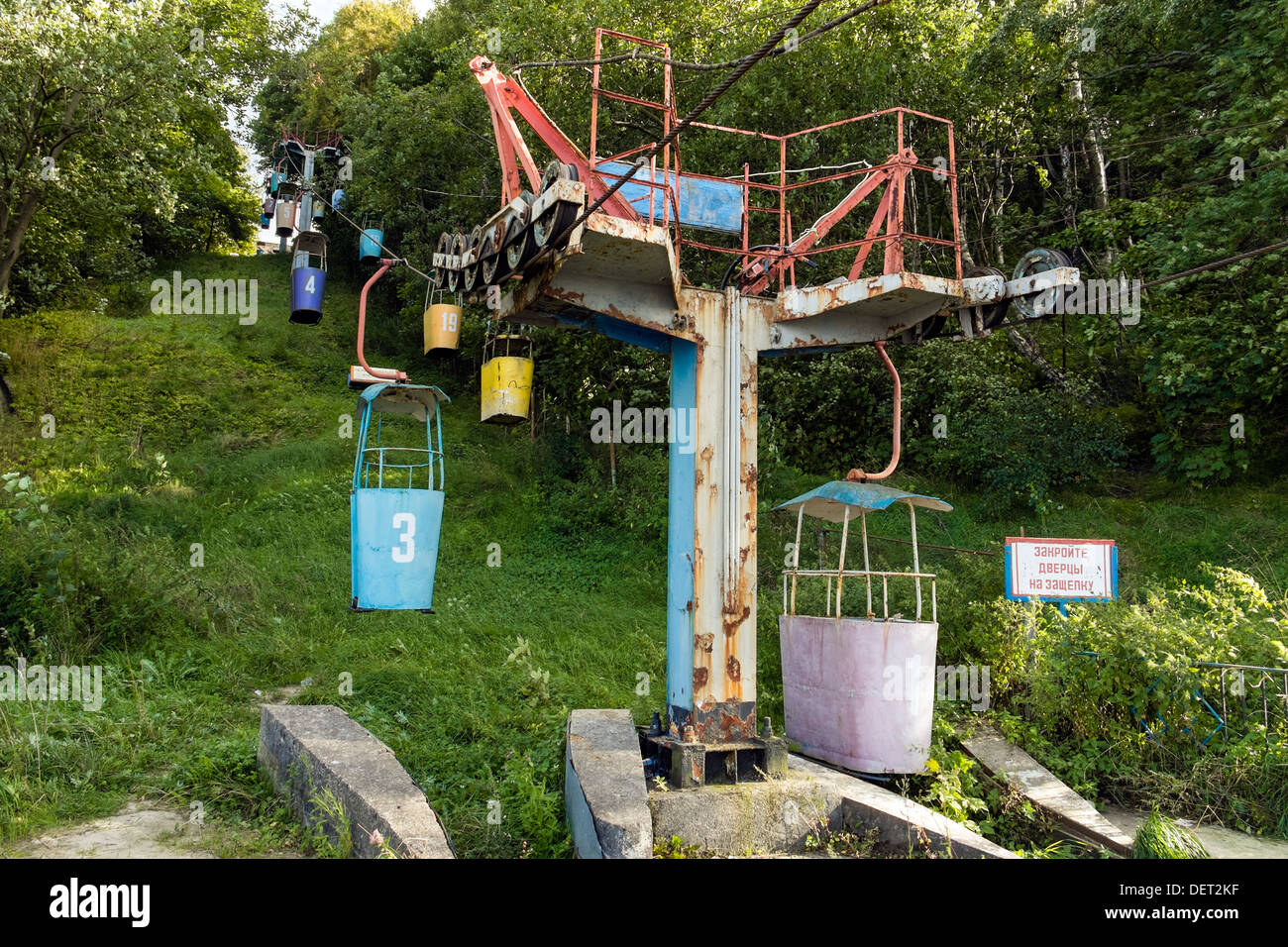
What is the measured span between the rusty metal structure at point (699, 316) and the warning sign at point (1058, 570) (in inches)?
107

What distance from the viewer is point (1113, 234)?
14.8 m

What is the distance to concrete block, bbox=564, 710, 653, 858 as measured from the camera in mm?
5254

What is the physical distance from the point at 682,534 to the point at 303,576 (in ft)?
24.7

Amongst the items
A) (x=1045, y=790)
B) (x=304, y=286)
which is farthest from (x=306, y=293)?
(x=1045, y=790)

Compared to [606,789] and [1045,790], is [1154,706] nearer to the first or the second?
[1045,790]

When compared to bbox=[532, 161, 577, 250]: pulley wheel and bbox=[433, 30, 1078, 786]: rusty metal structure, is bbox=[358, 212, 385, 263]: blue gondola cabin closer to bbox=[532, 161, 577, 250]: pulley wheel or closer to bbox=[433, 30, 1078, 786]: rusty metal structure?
bbox=[433, 30, 1078, 786]: rusty metal structure

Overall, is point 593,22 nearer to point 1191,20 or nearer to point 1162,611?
point 1191,20

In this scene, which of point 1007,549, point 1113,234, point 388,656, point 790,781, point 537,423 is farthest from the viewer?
point 537,423

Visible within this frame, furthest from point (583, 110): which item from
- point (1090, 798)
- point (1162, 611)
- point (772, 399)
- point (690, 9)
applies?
point (1090, 798)

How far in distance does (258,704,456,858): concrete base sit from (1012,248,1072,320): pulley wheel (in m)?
5.93

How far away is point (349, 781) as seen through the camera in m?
5.95

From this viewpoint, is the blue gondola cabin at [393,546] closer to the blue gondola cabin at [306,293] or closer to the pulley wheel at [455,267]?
the pulley wheel at [455,267]

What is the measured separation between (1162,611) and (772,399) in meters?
9.23
